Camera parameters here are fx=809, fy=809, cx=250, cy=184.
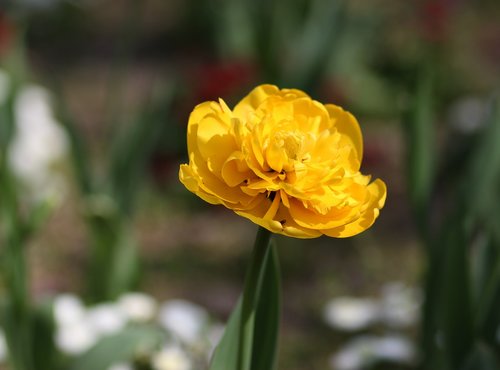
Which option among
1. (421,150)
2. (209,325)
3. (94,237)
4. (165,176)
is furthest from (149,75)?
(421,150)

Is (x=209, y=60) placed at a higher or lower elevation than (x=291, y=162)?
higher

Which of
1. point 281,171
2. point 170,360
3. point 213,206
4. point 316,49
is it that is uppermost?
point 316,49

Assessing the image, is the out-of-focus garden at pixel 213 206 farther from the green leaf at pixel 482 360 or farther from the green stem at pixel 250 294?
the green stem at pixel 250 294

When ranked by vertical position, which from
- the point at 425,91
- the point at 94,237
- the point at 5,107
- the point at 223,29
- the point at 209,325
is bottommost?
the point at 209,325

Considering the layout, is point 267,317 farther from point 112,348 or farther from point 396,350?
point 396,350

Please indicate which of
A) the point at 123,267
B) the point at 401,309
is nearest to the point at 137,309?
the point at 123,267

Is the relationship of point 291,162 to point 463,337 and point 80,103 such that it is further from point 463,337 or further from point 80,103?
point 80,103
